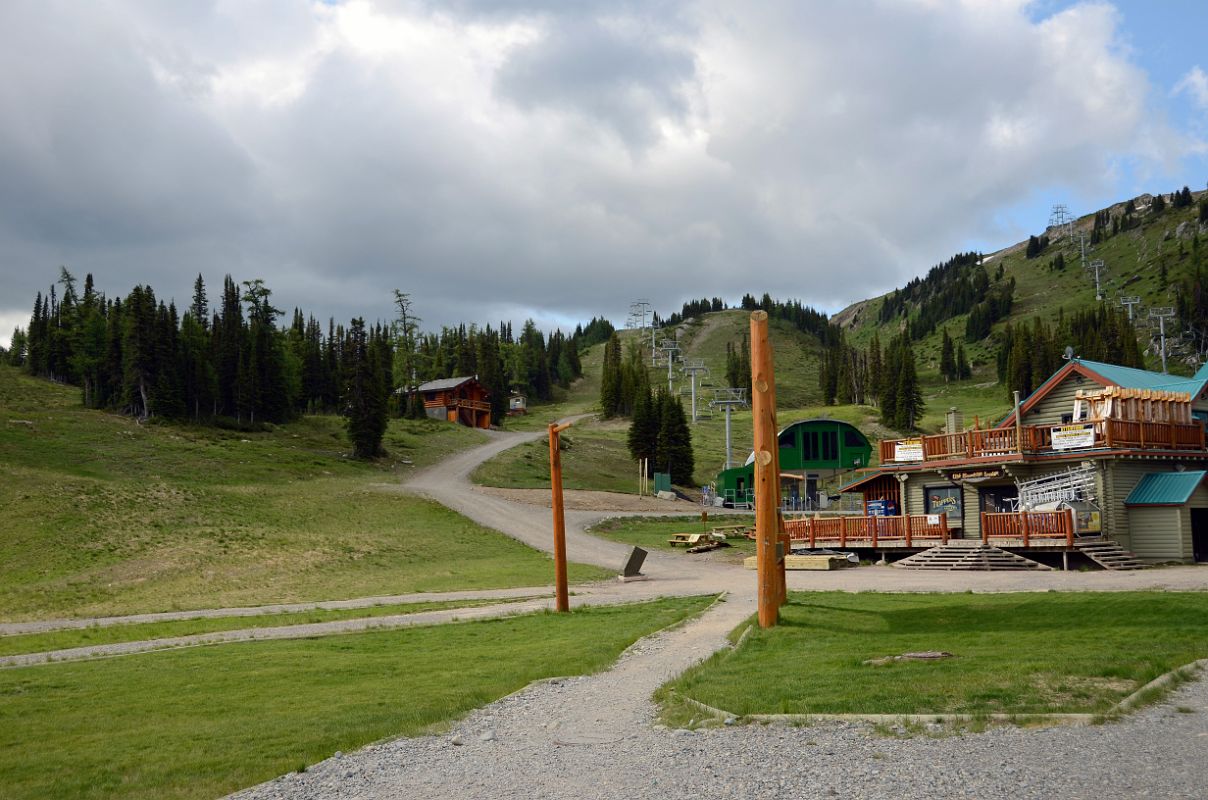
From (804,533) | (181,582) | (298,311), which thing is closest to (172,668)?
(181,582)

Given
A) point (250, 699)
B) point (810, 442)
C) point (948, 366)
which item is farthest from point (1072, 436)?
point (948, 366)

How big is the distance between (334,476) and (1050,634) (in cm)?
5926

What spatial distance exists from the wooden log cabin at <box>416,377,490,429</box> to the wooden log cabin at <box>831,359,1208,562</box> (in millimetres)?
78444

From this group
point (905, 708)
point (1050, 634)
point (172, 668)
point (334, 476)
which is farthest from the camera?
point (334, 476)

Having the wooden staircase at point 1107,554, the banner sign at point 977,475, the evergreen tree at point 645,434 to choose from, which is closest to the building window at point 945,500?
the banner sign at point 977,475

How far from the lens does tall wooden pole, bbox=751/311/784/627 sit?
63.6ft

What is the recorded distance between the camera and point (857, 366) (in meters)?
174

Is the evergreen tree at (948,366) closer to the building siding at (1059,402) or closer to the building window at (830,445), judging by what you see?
the building window at (830,445)

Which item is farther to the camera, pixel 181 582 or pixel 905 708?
pixel 181 582

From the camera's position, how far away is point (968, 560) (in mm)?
33438

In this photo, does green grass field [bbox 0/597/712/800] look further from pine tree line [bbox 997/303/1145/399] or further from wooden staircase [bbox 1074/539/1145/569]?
pine tree line [bbox 997/303/1145/399]

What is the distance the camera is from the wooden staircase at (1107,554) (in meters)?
31.9

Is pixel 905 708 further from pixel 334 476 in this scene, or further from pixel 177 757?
pixel 334 476

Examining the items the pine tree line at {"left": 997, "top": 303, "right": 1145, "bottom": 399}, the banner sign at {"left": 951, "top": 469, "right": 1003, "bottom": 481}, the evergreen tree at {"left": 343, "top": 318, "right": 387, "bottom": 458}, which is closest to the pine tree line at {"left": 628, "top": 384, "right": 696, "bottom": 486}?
the evergreen tree at {"left": 343, "top": 318, "right": 387, "bottom": 458}
